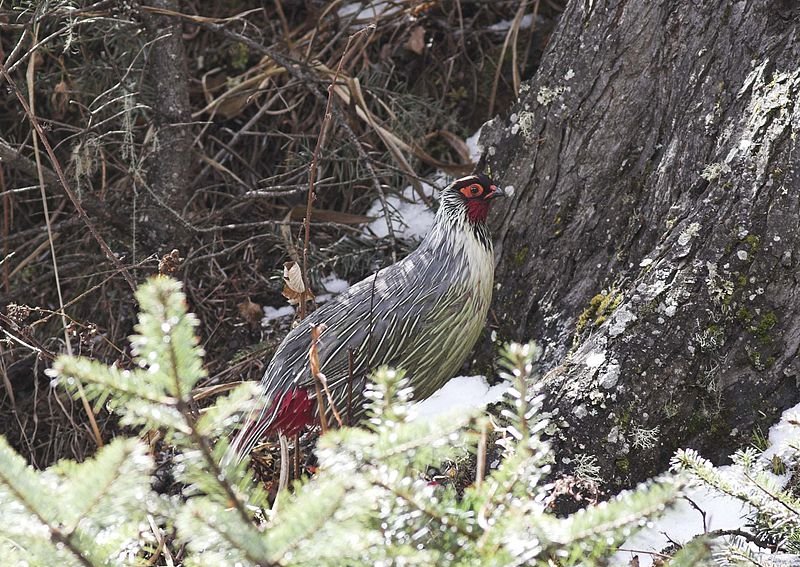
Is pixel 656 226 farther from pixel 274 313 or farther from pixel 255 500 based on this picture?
pixel 255 500

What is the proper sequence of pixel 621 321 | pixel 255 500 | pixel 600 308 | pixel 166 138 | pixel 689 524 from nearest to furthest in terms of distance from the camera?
pixel 255 500 < pixel 689 524 < pixel 621 321 < pixel 600 308 < pixel 166 138

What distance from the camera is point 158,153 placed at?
12.5 ft

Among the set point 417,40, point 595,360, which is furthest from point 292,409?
point 417,40

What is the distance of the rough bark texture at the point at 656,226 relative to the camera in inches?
102

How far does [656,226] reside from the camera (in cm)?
294

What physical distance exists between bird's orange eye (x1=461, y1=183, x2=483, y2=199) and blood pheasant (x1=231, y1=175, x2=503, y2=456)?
0.18 m

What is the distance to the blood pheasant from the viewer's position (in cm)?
296

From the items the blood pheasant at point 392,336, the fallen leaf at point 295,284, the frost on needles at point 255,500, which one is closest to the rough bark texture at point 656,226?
the blood pheasant at point 392,336

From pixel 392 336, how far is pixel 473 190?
23.7 inches

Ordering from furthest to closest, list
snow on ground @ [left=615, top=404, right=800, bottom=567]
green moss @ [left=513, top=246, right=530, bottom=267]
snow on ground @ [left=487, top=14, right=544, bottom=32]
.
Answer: snow on ground @ [left=487, top=14, right=544, bottom=32], green moss @ [left=513, top=246, right=530, bottom=267], snow on ground @ [left=615, top=404, right=800, bottom=567]

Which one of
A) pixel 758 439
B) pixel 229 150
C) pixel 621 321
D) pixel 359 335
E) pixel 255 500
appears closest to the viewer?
pixel 255 500

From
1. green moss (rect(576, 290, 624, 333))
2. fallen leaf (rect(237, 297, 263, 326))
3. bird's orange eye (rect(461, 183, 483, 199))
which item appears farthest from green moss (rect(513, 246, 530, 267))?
fallen leaf (rect(237, 297, 263, 326))

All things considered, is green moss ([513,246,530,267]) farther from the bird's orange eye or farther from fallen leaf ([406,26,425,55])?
fallen leaf ([406,26,425,55])

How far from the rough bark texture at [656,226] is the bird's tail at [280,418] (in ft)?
2.48
